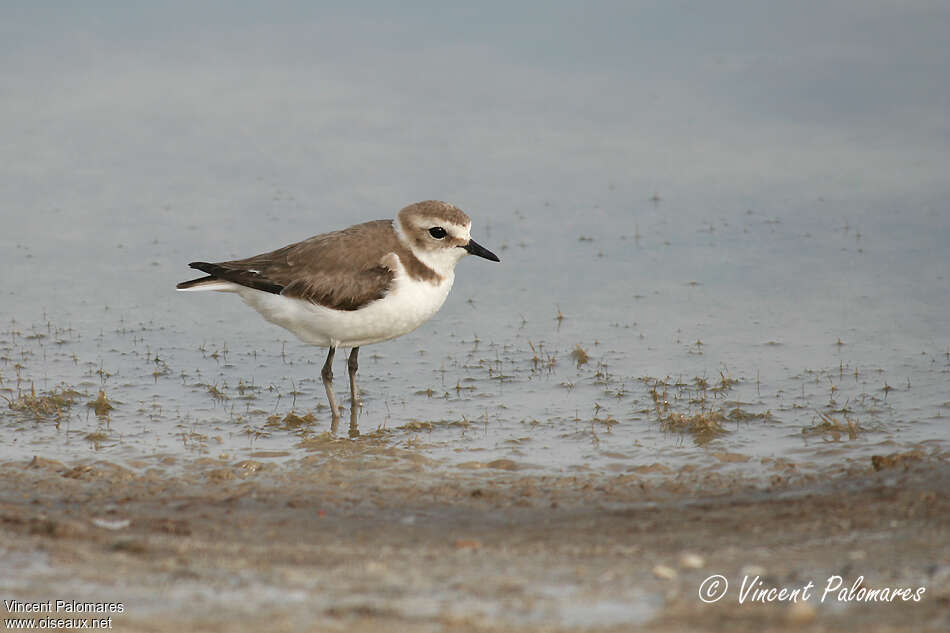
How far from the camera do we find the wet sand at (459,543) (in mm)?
5445

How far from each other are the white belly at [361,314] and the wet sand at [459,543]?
4.24 feet

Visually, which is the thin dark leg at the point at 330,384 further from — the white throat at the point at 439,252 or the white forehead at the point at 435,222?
the white forehead at the point at 435,222

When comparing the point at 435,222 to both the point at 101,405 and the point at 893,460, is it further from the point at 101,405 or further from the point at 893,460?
the point at 893,460

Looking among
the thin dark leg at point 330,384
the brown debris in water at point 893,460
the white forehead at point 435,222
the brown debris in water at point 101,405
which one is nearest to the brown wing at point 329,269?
the white forehead at point 435,222

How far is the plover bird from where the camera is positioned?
9.95 m

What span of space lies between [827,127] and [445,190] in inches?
195

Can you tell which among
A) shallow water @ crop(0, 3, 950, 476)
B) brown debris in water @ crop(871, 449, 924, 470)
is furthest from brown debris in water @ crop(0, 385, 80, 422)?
brown debris in water @ crop(871, 449, 924, 470)

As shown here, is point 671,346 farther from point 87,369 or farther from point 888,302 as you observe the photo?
point 87,369

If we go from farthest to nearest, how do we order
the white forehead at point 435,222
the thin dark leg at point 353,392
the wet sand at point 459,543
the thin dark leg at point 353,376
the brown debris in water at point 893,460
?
1. the thin dark leg at point 353,376
2. the white forehead at point 435,222
3. the thin dark leg at point 353,392
4. the brown debris in water at point 893,460
5. the wet sand at point 459,543

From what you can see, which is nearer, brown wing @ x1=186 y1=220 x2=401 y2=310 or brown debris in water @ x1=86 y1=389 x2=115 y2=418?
brown debris in water @ x1=86 y1=389 x2=115 y2=418

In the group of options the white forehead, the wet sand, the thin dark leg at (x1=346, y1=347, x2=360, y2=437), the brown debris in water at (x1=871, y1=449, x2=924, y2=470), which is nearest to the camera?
the wet sand

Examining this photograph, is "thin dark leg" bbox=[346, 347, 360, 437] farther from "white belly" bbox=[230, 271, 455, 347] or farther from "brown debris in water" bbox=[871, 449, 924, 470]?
"brown debris in water" bbox=[871, 449, 924, 470]

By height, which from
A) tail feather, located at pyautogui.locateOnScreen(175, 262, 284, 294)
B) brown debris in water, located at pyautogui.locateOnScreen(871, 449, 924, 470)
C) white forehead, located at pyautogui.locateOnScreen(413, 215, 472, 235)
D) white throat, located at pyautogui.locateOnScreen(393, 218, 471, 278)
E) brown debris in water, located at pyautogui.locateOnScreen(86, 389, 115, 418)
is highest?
white forehead, located at pyautogui.locateOnScreen(413, 215, 472, 235)

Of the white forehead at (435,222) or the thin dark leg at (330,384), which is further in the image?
the white forehead at (435,222)
